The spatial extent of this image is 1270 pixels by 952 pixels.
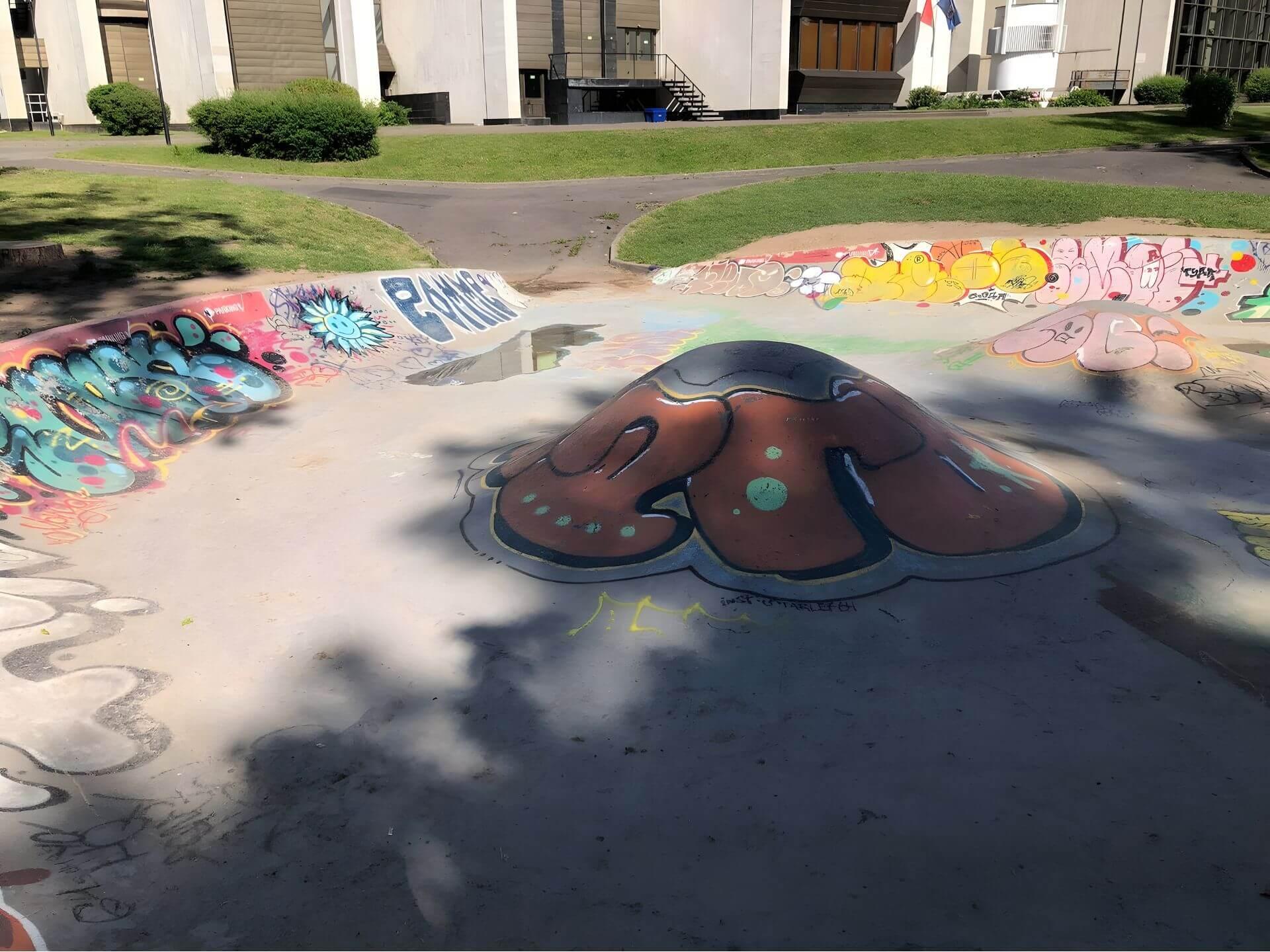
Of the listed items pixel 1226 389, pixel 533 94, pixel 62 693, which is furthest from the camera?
pixel 533 94

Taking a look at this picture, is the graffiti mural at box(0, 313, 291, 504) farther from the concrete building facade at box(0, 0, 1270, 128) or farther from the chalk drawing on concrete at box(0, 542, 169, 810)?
the concrete building facade at box(0, 0, 1270, 128)

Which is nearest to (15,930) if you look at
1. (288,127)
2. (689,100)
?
(288,127)

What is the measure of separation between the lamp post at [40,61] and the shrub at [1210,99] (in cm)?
4586

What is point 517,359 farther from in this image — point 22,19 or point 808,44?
point 22,19

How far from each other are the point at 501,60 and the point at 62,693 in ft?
114

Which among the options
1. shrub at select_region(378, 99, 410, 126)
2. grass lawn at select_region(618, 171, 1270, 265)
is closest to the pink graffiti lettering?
grass lawn at select_region(618, 171, 1270, 265)

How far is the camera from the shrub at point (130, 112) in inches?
1377

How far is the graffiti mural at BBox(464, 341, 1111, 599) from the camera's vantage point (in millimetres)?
6699

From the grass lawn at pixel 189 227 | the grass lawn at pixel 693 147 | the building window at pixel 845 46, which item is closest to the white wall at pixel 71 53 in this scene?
the grass lawn at pixel 693 147

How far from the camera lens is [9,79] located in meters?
41.8

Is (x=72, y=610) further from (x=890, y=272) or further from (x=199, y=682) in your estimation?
(x=890, y=272)

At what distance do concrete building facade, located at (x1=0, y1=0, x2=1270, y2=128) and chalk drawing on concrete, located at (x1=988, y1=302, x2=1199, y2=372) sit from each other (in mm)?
28421

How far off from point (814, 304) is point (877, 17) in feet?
122

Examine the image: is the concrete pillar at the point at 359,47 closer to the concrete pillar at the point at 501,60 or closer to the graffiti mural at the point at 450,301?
the concrete pillar at the point at 501,60
